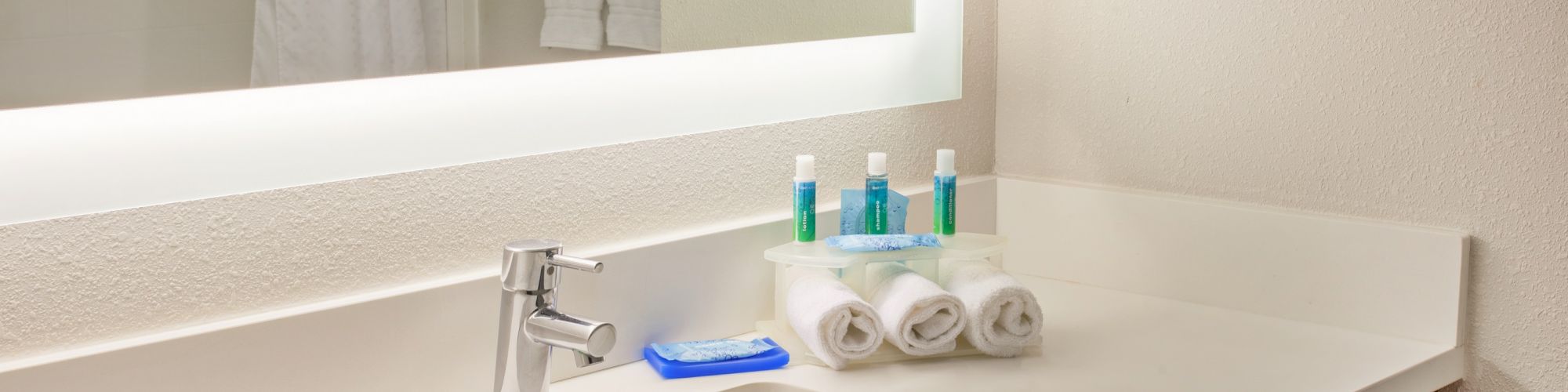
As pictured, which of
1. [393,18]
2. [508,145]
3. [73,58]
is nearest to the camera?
[73,58]

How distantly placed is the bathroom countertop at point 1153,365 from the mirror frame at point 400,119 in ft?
0.84

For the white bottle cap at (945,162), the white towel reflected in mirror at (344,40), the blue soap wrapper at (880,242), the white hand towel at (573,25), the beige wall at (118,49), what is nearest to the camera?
the beige wall at (118,49)

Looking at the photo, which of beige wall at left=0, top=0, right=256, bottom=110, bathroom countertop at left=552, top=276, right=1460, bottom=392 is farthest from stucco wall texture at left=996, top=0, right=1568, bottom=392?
beige wall at left=0, top=0, right=256, bottom=110

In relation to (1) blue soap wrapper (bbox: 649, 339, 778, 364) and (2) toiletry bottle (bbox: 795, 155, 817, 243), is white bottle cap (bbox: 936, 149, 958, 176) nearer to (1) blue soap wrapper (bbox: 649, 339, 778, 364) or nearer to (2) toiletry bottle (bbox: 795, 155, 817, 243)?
(2) toiletry bottle (bbox: 795, 155, 817, 243)

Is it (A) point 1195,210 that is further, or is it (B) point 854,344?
(A) point 1195,210

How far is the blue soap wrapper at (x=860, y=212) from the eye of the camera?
4.66ft

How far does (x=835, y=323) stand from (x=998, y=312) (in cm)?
18

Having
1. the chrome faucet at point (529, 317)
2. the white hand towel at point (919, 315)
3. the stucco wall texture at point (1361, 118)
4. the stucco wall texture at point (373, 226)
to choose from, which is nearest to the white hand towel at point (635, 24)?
the stucco wall texture at point (373, 226)

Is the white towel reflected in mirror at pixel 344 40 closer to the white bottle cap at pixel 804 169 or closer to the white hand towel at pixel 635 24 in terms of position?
the white hand towel at pixel 635 24

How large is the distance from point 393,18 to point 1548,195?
1103mm

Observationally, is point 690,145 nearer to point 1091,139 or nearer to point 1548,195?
point 1091,139

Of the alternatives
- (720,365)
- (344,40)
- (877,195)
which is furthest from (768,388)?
(344,40)

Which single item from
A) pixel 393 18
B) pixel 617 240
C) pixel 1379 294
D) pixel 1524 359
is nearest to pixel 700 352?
pixel 617 240

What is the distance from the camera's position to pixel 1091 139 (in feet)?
5.33
